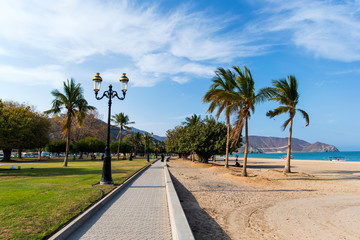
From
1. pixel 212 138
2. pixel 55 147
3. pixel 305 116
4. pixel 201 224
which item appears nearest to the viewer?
pixel 201 224

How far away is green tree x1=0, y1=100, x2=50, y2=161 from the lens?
20.1m

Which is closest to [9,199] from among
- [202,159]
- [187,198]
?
[187,198]

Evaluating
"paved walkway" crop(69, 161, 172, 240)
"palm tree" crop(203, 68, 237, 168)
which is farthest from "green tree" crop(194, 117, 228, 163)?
"paved walkway" crop(69, 161, 172, 240)

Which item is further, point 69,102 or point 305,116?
point 69,102

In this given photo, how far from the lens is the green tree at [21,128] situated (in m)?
20.1

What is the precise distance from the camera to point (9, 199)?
24.4 feet

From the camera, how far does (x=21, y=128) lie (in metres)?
22.1

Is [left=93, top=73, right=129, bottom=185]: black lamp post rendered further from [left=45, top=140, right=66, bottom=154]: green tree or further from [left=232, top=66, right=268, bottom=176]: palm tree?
[left=45, top=140, right=66, bottom=154]: green tree

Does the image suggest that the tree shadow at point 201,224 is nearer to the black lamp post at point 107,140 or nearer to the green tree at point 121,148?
the black lamp post at point 107,140

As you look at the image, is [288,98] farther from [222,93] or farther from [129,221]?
[129,221]

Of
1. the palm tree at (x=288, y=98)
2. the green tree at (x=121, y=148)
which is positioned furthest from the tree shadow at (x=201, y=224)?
the green tree at (x=121, y=148)

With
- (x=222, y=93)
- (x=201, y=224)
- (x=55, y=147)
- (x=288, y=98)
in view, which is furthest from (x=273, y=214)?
(x=55, y=147)

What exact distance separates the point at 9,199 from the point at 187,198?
6329 millimetres

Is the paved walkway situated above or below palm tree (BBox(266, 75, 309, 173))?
below
